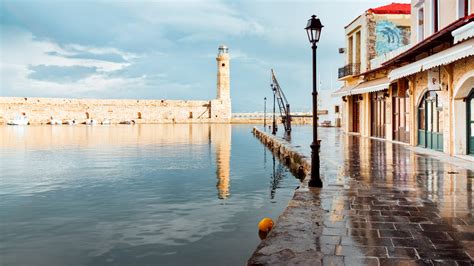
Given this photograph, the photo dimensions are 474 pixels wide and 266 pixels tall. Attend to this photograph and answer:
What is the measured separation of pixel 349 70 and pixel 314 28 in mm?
20406

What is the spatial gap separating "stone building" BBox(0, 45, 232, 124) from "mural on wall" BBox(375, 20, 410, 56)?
173 ft

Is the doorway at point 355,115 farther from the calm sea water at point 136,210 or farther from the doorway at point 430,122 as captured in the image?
the calm sea water at point 136,210

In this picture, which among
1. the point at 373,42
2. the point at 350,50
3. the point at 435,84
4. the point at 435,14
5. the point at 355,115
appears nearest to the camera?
the point at 435,84

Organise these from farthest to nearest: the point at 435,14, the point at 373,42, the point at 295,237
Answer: the point at 373,42, the point at 435,14, the point at 295,237

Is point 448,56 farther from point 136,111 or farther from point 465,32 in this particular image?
point 136,111

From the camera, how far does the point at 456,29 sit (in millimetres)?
10422

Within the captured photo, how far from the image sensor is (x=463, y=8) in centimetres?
1334

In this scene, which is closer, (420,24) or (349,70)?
(420,24)

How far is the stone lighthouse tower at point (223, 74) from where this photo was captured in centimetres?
7738

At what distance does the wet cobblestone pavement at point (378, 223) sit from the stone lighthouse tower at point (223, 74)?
6850 centimetres

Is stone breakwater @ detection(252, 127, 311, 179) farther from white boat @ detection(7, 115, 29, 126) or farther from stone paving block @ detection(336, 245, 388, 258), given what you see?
white boat @ detection(7, 115, 29, 126)

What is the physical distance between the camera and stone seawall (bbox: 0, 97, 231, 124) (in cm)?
7456

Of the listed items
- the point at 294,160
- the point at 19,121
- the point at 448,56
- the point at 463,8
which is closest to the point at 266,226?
the point at 448,56

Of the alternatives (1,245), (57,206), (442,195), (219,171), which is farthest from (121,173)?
(442,195)
